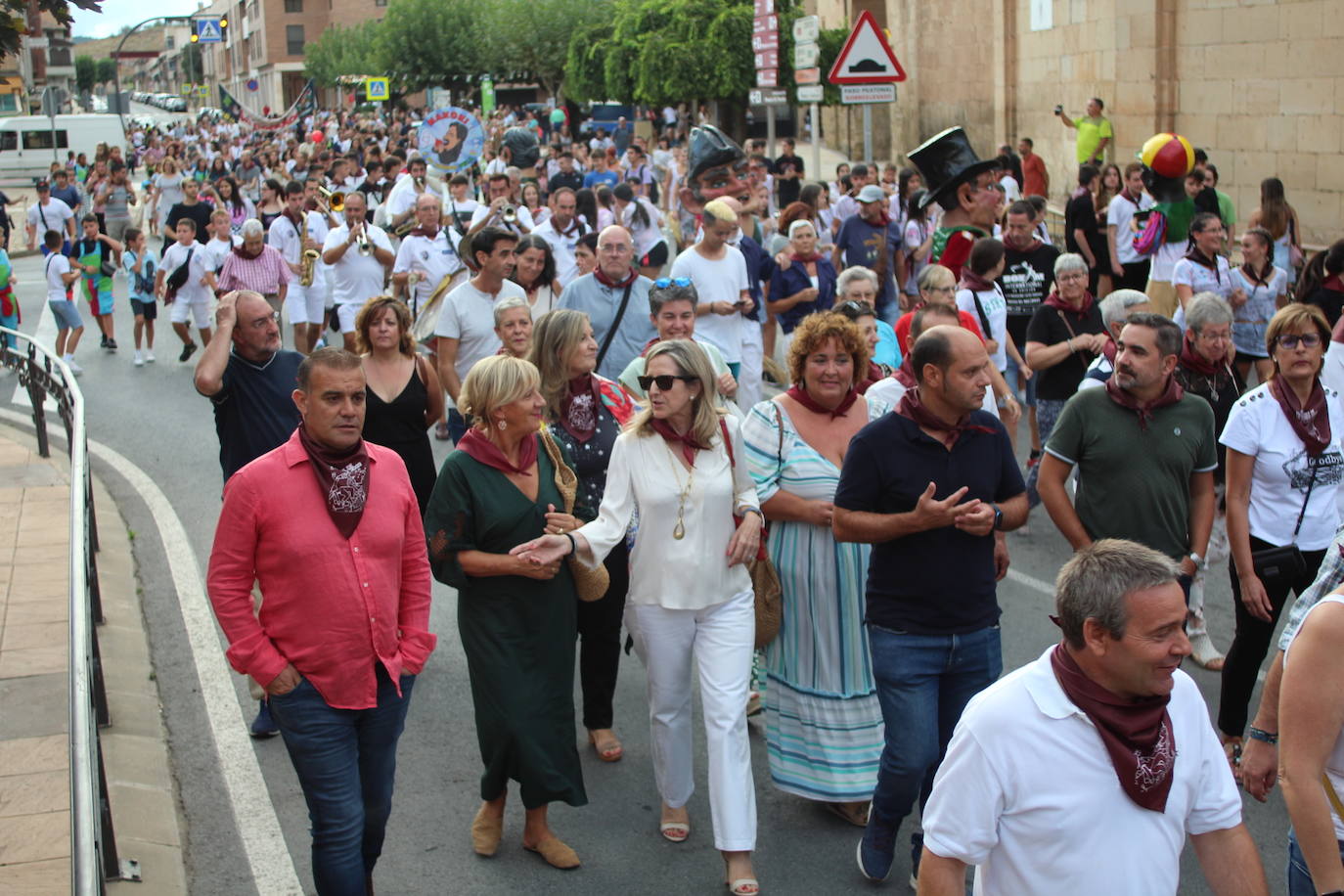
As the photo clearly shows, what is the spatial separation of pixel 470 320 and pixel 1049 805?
19.8 feet

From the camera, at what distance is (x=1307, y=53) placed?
1678 centimetres

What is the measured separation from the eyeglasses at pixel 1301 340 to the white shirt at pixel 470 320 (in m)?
4.23

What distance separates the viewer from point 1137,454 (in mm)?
5723

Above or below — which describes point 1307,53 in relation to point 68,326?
above

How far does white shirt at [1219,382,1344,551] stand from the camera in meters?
5.80

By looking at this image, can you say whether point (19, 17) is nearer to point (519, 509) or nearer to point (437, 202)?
point (519, 509)

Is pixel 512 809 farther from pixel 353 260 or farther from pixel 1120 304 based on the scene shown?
pixel 353 260

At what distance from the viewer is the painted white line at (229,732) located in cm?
550

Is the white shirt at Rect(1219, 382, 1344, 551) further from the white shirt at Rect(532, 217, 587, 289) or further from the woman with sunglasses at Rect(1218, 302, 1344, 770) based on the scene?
the white shirt at Rect(532, 217, 587, 289)

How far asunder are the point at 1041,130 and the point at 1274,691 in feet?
73.5

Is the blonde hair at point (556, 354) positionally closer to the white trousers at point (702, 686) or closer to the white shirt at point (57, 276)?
the white trousers at point (702, 686)

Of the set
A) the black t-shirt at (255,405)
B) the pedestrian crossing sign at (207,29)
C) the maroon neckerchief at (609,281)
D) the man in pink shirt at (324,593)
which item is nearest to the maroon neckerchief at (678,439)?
the man in pink shirt at (324,593)

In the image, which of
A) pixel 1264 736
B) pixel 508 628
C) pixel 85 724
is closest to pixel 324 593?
pixel 85 724

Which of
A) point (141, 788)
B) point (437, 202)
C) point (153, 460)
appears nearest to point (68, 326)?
point (153, 460)
